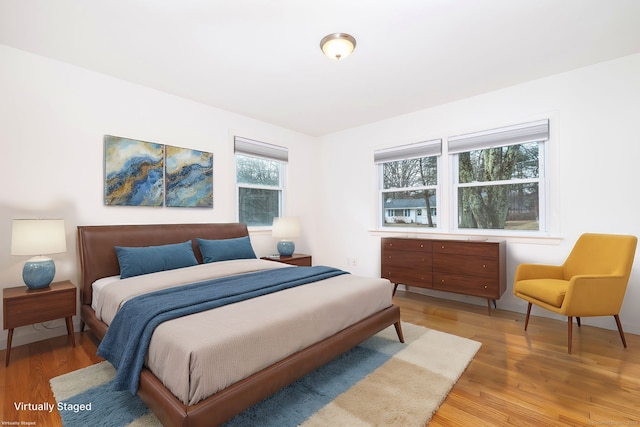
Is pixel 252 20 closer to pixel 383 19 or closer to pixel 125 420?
pixel 383 19

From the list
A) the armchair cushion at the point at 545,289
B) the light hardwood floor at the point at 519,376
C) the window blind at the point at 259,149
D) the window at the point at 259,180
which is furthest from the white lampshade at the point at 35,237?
the armchair cushion at the point at 545,289

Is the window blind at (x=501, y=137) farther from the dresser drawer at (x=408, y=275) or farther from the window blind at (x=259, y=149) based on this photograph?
the window blind at (x=259, y=149)

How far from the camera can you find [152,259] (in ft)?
9.82

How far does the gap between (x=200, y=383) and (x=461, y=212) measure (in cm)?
379

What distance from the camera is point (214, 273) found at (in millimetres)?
2807

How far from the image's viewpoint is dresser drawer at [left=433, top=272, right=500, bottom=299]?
3357 mm

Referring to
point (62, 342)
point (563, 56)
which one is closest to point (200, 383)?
point (62, 342)

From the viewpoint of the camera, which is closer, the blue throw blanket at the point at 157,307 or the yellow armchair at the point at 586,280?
the blue throw blanket at the point at 157,307

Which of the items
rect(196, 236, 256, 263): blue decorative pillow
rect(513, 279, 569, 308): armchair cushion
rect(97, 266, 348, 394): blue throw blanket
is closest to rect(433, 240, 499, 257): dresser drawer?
rect(513, 279, 569, 308): armchair cushion

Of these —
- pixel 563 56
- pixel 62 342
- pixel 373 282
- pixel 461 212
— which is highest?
pixel 563 56

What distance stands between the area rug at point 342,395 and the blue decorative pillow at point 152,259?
85cm

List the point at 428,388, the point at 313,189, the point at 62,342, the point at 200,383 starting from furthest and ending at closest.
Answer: the point at 313,189, the point at 62,342, the point at 428,388, the point at 200,383

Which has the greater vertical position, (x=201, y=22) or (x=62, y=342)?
(x=201, y=22)

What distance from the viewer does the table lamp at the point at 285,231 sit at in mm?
4594
